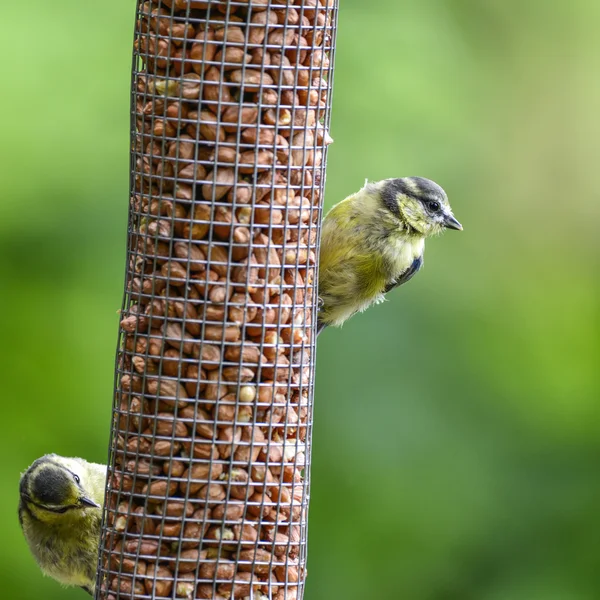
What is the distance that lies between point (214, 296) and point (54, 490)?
5.92ft

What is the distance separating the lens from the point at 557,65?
9555mm

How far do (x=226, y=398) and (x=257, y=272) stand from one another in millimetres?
414

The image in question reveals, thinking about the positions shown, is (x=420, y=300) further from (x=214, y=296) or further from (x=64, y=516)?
(x=214, y=296)

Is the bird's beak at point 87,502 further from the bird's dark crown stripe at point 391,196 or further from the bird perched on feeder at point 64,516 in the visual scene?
the bird's dark crown stripe at point 391,196

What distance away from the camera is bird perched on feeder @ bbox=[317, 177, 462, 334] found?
5465 millimetres

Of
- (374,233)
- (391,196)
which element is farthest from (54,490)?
(391,196)

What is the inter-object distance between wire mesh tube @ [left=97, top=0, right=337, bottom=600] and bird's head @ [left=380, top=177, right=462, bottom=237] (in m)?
1.48

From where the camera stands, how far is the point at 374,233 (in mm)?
5520

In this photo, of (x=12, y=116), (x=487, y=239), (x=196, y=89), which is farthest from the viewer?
(x=487, y=239)

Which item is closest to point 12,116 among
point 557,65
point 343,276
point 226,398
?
point 343,276

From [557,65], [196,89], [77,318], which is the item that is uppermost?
[557,65]

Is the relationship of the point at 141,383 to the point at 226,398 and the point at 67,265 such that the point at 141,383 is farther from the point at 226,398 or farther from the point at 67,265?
the point at 67,265

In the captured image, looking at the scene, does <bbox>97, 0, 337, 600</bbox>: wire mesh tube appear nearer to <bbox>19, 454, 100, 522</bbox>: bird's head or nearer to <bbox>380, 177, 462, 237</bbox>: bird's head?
<bbox>19, 454, 100, 522</bbox>: bird's head

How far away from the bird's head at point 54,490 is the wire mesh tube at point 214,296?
50.3 inches
